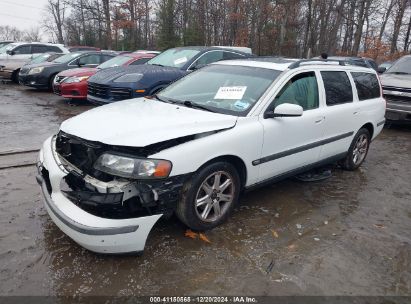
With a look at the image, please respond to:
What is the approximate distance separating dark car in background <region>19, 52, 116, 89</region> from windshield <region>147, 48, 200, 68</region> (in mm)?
4228

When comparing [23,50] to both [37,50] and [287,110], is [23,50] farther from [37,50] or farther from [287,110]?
[287,110]

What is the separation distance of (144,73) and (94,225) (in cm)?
537

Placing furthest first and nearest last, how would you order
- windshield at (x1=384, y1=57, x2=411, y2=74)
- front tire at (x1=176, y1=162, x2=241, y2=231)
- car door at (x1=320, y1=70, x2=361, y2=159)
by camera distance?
windshield at (x1=384, y1=57, x2=411, y2=74) → car door at (x1=320, y1=70, x2=361, y2=159) → front tire at (x1=176, y1=162, x2=241, y2=231)

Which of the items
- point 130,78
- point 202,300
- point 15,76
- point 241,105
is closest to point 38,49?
point 15,76

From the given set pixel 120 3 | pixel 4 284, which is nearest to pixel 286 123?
pixel 4 284

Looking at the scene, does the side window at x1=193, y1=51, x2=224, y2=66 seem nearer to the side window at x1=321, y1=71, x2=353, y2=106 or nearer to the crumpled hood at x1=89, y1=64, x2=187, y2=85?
the crumpled hood at x1=89, y1=64, x2=187, y2=85

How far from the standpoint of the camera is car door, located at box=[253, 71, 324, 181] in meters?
3.71

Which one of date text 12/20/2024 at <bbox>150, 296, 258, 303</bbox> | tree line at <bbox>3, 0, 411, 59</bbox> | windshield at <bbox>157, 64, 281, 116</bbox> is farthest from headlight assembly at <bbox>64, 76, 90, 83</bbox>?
tree line at <bbox>3, 0, 411, 59</bbox>

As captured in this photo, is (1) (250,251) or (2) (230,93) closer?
(1) (250,251)

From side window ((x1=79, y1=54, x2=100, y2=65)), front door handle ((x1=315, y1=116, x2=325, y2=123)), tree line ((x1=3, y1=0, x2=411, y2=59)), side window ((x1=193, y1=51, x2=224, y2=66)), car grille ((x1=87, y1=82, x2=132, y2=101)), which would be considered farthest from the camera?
tree line ((x1=3, y1=0, x2=411, y2=59))

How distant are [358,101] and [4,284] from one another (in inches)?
189

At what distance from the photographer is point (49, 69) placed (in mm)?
11875

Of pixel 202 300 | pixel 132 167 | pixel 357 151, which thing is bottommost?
pixel 202 300

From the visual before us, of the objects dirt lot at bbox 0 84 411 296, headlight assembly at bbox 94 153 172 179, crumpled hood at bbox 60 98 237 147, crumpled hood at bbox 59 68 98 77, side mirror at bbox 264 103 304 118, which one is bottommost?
dirt lot at bbox 0 84 411 296
